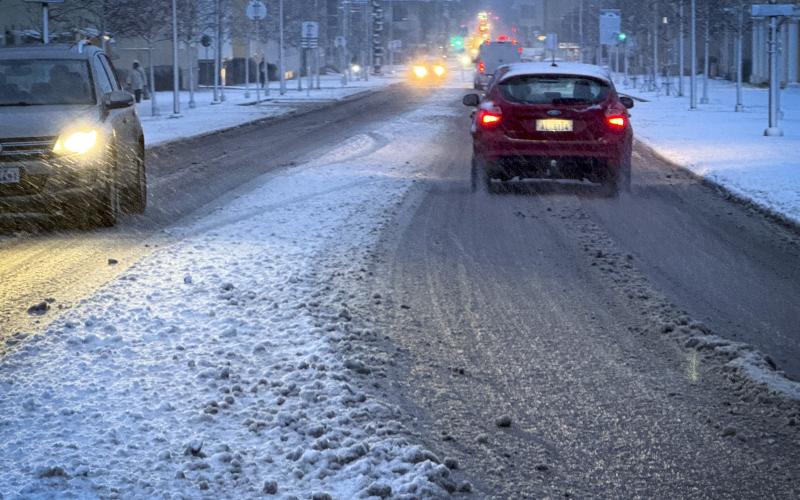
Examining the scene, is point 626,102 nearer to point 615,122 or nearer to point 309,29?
Result: point 615,122

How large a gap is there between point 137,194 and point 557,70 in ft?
16.6

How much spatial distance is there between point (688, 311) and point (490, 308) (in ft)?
4.06

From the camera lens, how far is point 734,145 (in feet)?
78.0

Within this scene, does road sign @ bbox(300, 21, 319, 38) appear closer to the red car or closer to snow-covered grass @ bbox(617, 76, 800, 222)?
snow-covered grass @ bbox(617, 76, 800, 222)

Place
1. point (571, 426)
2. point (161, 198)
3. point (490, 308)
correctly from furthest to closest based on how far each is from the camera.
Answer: point (161, 198), point (490, 308), point (571, 426)

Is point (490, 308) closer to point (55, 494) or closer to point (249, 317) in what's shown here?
point (249, 317)

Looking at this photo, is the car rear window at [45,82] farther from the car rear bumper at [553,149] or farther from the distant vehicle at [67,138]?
the car rear bumper at [553,149]

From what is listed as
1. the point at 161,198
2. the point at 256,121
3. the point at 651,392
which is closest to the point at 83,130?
the point at 161,198

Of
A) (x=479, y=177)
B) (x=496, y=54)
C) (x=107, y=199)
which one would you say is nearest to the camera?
(x=107, y=199)

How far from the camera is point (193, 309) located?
330 inches

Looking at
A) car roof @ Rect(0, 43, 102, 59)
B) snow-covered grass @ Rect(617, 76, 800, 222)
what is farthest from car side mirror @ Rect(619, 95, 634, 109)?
car roof @ Rect(0, 43, 102, 59)

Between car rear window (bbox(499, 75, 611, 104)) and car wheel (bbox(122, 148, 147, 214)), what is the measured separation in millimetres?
4322

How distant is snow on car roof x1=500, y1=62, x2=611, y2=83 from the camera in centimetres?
1562

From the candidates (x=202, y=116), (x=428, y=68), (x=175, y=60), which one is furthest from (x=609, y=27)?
(x=428, y=68)
